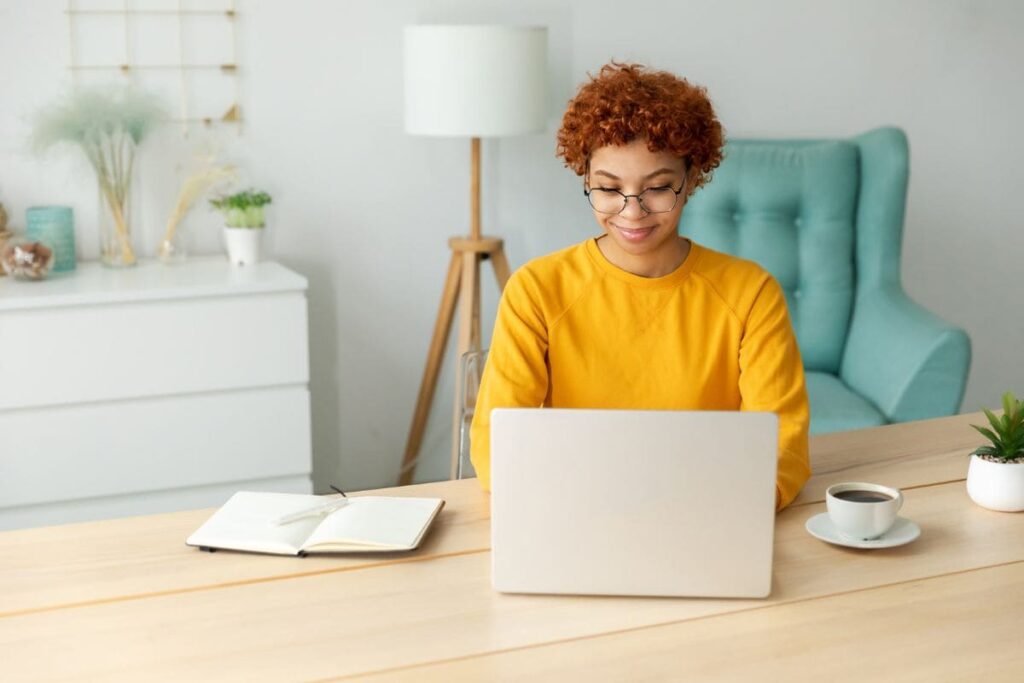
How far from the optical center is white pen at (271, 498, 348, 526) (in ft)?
5.02

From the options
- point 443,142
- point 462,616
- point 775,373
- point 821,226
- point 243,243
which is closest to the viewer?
point 462,616

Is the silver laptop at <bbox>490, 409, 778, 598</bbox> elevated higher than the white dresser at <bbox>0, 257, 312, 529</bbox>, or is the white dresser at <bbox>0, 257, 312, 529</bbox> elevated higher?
the silver laptop at <bbox>490, 409, 778, 598</bbox>

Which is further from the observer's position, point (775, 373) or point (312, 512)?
point (775, 373)

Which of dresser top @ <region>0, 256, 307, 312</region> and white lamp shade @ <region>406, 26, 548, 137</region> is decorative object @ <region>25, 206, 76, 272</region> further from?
white lamp shade @ <region>406, 26, 548, 137</region>

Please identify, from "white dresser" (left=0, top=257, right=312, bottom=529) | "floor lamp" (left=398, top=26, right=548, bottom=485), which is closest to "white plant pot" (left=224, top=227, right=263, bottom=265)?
"white dresser" (left=0, top=257, right=312, bottom=529)

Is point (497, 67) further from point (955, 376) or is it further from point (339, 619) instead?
point (339, 619)

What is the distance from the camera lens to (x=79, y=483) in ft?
9.78

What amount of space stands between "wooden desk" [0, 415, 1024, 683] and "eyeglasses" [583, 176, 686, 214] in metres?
0.46

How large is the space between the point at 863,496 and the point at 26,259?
2.21 meters

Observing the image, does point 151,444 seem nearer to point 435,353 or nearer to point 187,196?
point 187,196

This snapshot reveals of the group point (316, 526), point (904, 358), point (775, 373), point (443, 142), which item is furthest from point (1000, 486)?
point (443, 142)

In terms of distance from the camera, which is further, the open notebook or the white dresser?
the white dresser

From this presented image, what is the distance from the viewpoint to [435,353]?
349 cm

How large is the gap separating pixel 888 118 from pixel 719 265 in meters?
2.49
